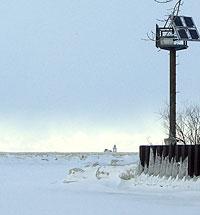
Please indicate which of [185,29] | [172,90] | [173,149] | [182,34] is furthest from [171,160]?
[185,29]

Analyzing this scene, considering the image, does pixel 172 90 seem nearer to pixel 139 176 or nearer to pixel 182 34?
pixel 182 34

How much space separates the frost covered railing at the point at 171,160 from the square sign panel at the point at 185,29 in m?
6.38

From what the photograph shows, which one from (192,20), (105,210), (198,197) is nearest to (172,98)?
(192,20)

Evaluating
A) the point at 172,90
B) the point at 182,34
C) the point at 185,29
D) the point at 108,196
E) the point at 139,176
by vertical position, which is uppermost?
the point at 185,29

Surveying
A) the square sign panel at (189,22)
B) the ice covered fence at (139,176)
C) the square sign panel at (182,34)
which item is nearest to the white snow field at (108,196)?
the ice covered fence at (139,176)

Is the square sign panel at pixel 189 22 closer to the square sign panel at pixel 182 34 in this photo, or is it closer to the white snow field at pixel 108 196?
the square sign panel at pixel 182 34

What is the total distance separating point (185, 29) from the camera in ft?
80.1

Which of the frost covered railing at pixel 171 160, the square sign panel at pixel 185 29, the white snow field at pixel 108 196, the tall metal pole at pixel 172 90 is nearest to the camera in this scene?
the white snow field at pixel 108 196

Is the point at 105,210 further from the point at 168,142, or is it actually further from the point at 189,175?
the point at 168,142

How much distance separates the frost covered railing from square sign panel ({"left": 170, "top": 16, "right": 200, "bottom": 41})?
638cm

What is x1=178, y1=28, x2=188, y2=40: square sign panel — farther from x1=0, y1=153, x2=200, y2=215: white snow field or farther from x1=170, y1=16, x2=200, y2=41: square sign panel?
x1=0, y1=153, x2=200, y2=215: white snow field

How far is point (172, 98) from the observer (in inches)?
974

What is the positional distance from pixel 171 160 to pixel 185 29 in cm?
820

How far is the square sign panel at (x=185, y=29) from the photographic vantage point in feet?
78.6
